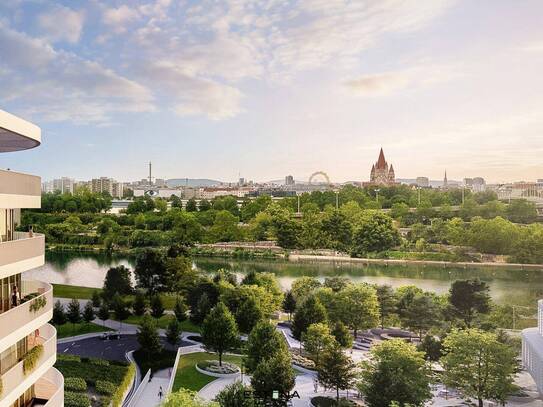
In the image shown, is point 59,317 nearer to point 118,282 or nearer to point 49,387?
point 118,282

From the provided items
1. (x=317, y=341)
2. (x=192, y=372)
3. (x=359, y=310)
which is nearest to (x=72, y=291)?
(x=192, y=372)

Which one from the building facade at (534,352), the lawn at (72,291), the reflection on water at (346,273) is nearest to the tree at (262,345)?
the building facade at (534,352)

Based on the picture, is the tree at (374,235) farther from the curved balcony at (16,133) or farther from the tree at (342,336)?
the curved balcony at (16,133)

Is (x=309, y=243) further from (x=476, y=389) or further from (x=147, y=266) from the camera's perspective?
(x=476, y=389)

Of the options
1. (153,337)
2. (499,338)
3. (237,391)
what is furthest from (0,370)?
(499,338)

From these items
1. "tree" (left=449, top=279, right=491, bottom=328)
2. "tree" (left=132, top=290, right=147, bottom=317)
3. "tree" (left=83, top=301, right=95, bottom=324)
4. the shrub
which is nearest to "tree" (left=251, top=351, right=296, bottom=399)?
the shrub
